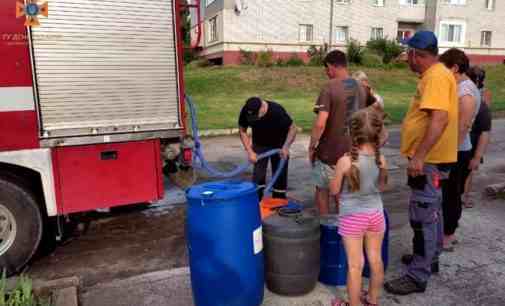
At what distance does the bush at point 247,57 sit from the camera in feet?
90.2

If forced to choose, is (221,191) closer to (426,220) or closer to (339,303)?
(339,303)

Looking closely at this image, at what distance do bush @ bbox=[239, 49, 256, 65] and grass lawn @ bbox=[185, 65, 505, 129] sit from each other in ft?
7.28

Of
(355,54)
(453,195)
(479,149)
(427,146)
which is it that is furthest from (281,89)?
(427,146)

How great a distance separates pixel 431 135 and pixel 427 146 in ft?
0.30

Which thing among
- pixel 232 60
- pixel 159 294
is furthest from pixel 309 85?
pixel 159 294

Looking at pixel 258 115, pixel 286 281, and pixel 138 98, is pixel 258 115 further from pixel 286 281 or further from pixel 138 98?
pixel 286 281

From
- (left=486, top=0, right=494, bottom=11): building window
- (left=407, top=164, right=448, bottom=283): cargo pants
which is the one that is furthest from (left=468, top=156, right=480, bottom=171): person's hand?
(left=486, top=0, right=494, bottom=11): building window

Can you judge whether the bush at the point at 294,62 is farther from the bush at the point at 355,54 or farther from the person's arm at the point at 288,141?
the person's arm at the point at 288,141

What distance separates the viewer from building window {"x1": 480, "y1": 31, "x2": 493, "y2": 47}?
1422 inches

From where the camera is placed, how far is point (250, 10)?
28.6 metres

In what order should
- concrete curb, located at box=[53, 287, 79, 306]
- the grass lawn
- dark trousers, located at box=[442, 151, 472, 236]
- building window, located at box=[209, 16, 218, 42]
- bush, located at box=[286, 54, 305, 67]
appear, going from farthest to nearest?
building window, located at box=[209, 16, 218, 42] < bush, located at box=[286, 54, 305, 67] < the grass lawn < dark trousers, located at box=[442, 151, 472, 236] < concrete curb, located at box=[53, 287, 79, 306]

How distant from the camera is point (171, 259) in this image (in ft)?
13.9

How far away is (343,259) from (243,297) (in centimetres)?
93

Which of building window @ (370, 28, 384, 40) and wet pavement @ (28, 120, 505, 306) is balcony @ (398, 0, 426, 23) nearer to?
building window @ (370, 28, 384, 40)
